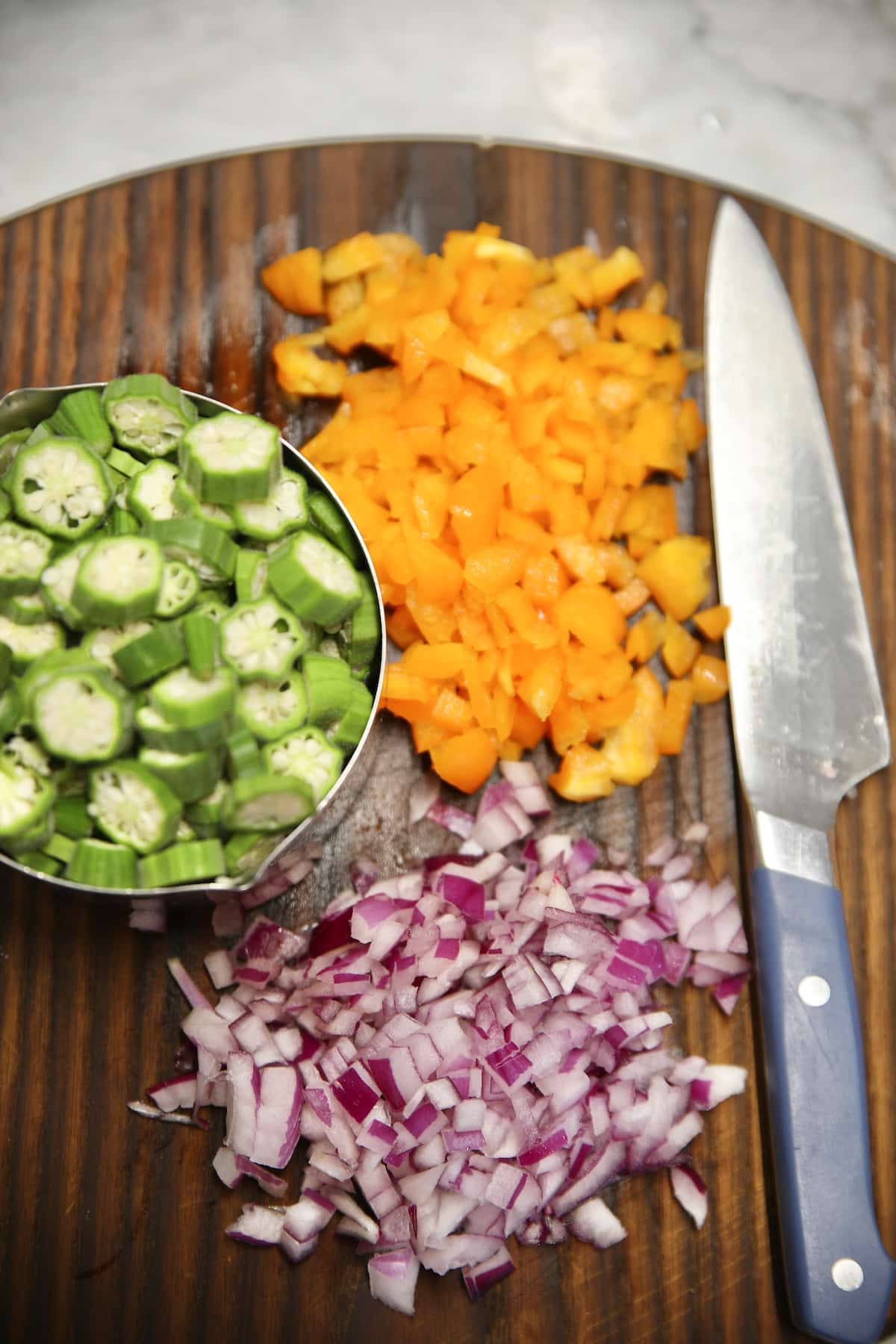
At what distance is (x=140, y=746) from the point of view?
74.0 inches

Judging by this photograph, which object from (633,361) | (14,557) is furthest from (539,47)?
(14,557)

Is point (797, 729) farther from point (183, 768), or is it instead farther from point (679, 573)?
point (183, 768)

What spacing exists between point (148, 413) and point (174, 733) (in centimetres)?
61

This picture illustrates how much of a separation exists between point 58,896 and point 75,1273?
0.67 meters

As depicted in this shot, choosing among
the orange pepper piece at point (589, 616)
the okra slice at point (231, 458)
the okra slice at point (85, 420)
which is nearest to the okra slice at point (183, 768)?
the okra slice at point (231, 458)

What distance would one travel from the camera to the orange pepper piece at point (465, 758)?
7.23 ft

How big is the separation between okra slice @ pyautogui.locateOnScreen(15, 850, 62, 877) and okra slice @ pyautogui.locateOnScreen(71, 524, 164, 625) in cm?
39

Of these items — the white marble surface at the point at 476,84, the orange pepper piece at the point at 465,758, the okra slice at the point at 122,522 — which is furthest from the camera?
the white marble surface at the point at 476,84

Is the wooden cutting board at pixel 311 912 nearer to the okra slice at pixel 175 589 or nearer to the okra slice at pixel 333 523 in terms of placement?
the okra slice at pixel 333 523

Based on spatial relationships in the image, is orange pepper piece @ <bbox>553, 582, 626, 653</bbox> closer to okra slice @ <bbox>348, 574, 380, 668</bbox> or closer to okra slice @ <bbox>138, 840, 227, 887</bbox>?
okra slice @ <bbox>348, 574, 380, 668</bbox>

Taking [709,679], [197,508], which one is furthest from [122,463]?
[709,679]

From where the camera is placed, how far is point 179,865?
180cm

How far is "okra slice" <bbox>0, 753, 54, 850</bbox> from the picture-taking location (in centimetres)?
178

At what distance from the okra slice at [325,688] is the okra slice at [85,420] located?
0.53 metres
